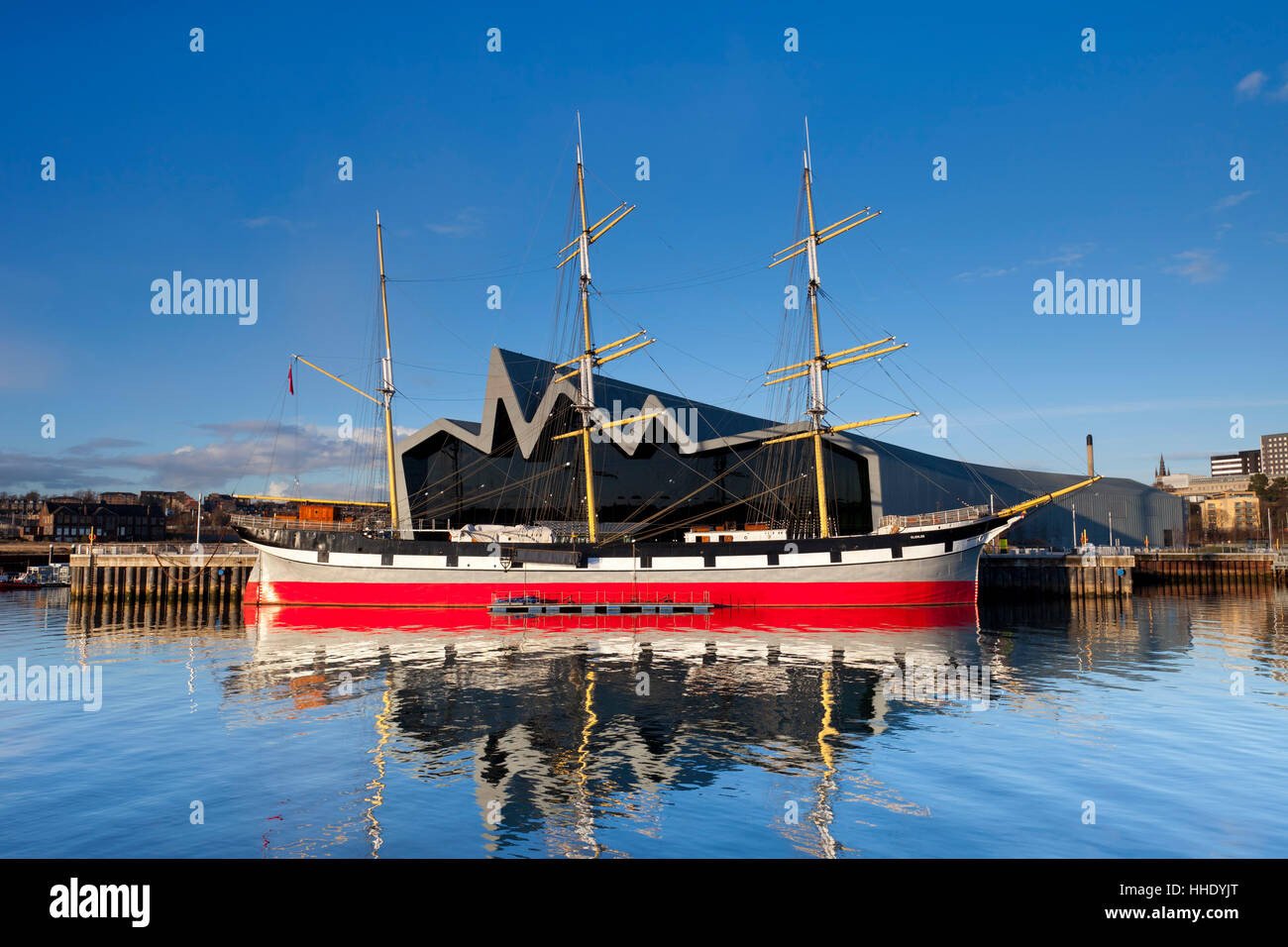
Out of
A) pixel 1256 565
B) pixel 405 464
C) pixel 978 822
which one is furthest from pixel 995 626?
pixel 1256 565

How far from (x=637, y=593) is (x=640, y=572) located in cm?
123

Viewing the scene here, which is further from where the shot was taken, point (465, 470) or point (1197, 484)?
point (1197, 484)

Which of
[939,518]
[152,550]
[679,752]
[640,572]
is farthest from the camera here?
[152,550]

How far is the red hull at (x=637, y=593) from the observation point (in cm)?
3678

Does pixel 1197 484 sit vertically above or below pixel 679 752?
above

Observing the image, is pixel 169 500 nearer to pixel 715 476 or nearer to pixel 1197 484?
pixel 715 476

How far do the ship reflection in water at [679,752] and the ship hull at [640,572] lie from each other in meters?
8.67

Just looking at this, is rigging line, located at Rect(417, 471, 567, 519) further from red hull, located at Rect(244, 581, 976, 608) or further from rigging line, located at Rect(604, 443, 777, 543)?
red hull, located at Rect(244, 581, 976, 608)

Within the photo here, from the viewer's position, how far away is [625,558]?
3919cm

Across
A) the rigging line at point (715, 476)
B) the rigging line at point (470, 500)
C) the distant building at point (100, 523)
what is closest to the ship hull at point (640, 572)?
the rigging line at point (715, 476)

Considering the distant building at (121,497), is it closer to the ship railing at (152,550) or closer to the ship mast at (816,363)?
the ship railing at (152,550)

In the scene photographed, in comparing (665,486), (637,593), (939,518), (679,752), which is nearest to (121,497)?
(665,486)
